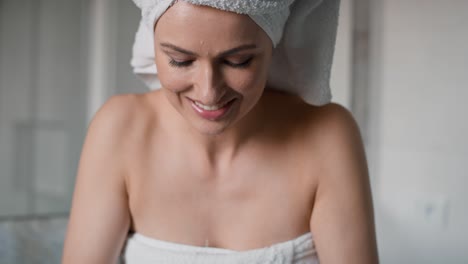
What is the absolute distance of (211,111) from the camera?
61 centimetres

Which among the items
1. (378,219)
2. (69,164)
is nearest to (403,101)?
(378,219)

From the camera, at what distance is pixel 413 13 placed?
1.28 m

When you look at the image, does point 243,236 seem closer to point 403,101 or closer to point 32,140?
point 403,101

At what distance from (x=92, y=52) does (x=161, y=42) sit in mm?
1058

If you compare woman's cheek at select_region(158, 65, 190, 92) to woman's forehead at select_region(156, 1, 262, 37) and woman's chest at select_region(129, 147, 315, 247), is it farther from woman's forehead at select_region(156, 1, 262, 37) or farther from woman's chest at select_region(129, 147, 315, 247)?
woman's chest at select_region(129, 147, 315, 247)

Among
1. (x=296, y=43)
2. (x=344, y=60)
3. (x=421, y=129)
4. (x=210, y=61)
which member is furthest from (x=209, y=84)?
(x=421, y=129)

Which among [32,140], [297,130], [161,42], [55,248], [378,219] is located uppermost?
[161,42]

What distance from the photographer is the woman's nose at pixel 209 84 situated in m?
0.58

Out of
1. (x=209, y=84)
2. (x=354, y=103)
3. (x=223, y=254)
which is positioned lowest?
(x=223, y=254)

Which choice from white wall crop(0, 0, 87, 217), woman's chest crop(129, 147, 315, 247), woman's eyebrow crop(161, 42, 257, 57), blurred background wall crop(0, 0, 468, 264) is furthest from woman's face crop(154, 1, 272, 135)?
white wall crop(0, 0, 87, 217)

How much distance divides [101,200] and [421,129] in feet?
2.78

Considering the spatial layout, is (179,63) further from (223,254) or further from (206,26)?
(223,254)

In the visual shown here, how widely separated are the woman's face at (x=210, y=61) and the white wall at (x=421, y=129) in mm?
748

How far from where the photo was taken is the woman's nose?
22.7 inches
